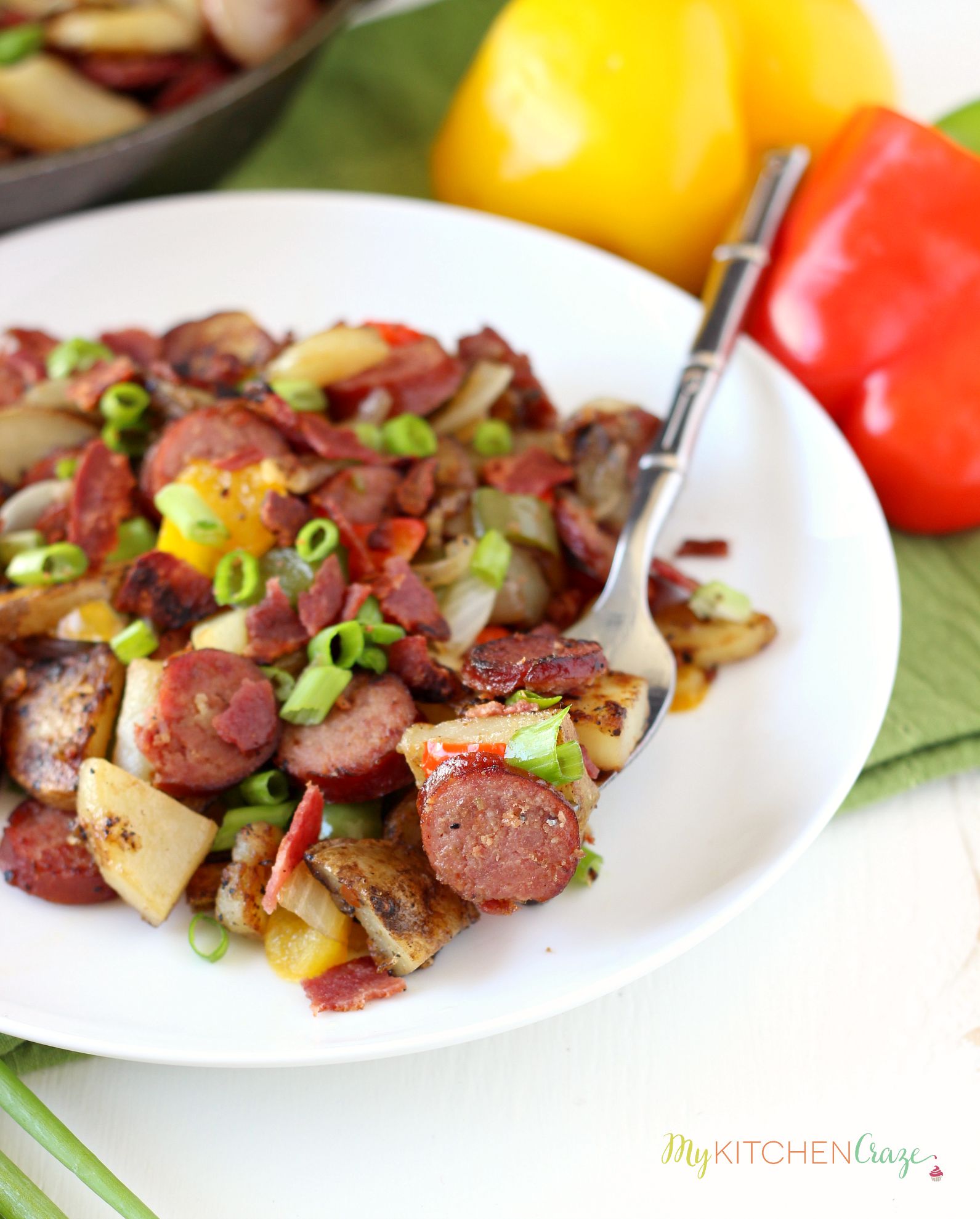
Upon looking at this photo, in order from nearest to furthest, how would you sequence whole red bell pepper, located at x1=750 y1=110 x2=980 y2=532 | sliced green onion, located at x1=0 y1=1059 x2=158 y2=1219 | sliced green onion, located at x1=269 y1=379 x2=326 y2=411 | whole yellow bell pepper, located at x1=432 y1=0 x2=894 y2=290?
sliced green onion, located at x1=0 y1=1059 x2=158 y2=1219 → sliced green onion, located at x1=269 y1=379 x2=326 y2=411 → whole red bell pepper, located at x1=750 y1=110 x2=980 y2=532 → whole yellow bell pepper, located at x1=432 y1=0 x2=894 y2=290

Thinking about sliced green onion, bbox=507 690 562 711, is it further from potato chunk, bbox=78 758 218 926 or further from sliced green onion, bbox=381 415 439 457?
sliced green onion, bbox=381 415 439 457

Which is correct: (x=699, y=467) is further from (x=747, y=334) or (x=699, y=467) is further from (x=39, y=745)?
(x=39, y=745)

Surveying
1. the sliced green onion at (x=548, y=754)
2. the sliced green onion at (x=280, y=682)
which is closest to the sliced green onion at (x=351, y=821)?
the sliced green onion at (x=280, y=682)

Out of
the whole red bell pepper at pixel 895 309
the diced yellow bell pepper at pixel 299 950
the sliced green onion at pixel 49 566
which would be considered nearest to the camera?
the diced yellow bell pepper at pixel 299 950

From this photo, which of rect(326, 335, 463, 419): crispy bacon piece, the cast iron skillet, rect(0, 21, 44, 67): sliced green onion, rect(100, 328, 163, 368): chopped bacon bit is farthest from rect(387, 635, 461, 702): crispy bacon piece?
rect(0, 21, 44, 67): sliced green onion

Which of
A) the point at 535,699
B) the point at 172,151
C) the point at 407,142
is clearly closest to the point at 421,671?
the point at 535,699

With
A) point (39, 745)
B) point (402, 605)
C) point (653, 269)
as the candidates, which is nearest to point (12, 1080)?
point (39, 745)

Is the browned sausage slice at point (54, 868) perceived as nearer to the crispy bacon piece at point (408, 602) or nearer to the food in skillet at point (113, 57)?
the crispy bacon piece at point (408, 602)
